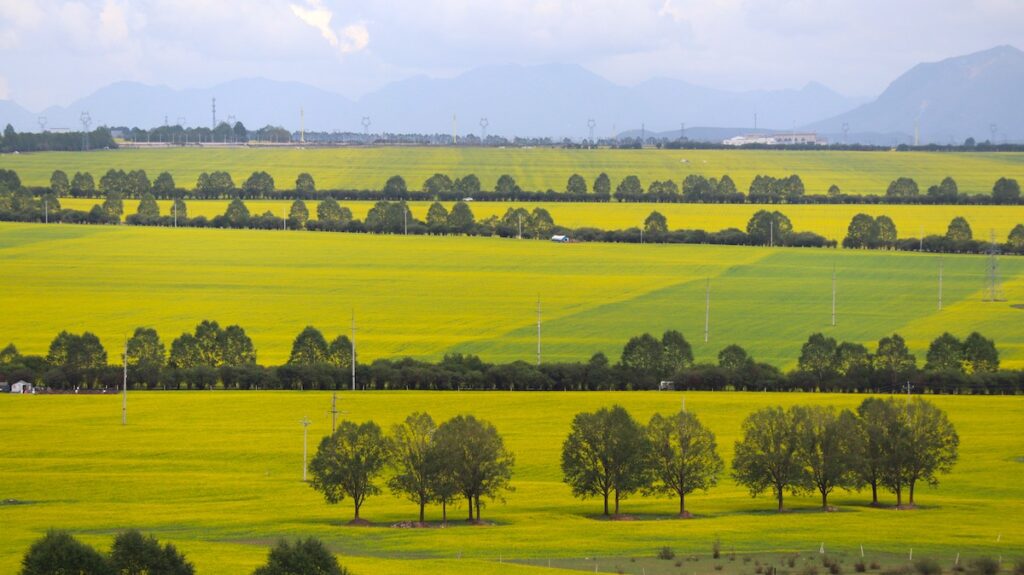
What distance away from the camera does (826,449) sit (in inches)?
2202

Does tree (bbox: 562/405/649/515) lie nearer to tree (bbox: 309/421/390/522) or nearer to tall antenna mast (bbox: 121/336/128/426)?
tree (bbox: 309/421/390/522)

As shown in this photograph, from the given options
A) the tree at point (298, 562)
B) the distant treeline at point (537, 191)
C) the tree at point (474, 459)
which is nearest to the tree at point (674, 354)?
the tree at point (474, 459)

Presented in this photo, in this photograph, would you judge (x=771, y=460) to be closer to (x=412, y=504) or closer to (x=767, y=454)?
(x=767, y=454)

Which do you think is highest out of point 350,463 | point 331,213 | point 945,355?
point 331,213

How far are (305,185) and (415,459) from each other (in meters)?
133

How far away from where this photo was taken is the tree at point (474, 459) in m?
53.7

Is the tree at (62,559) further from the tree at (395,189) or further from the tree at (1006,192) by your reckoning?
the tree at (1006,192)

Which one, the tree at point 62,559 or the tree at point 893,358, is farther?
the tree at point 893,358

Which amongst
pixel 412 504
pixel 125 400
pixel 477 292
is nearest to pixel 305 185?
pixel 477 292

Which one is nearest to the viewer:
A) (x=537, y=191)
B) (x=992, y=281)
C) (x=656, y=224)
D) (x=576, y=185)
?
(x=992, y=281)

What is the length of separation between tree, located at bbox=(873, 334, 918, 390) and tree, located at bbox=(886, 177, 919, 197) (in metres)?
104

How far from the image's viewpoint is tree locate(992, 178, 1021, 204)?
172 meters

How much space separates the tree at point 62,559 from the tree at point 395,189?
139281mm

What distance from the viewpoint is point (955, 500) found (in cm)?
5603
